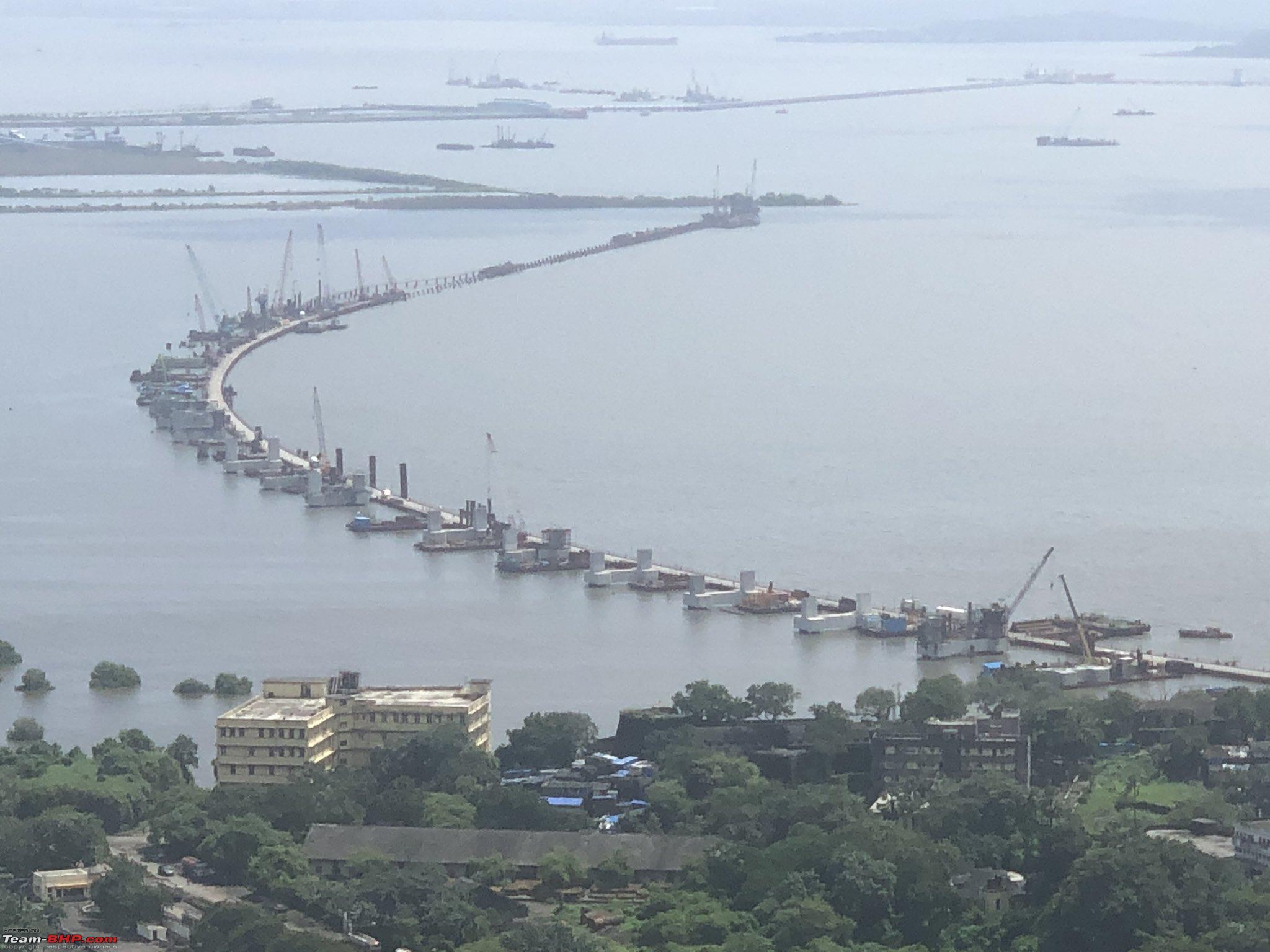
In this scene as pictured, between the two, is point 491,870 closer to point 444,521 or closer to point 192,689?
point 192,689

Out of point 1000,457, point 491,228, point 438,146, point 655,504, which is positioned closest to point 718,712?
point 655,504

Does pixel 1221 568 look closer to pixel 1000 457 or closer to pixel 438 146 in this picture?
pixel 1000 457

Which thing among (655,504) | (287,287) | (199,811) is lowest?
(199,811)

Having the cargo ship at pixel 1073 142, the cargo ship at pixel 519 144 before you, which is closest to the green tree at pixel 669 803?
the cargo ship at pixel 519 144

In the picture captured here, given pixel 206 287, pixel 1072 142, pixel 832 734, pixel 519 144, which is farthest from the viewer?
pixel 519 144

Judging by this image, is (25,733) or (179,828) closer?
(179,828)

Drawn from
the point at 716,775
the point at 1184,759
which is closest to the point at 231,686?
the point at 716,775
